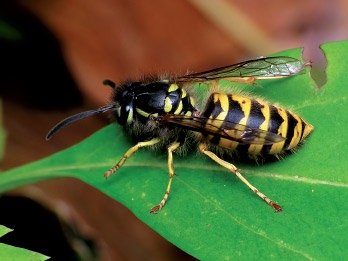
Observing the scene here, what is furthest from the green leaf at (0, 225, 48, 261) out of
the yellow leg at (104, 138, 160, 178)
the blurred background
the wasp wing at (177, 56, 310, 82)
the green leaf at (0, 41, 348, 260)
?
the blurred background

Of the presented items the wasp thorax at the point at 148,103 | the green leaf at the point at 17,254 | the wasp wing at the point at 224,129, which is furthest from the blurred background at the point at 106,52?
the green leaf at the point at 17,254

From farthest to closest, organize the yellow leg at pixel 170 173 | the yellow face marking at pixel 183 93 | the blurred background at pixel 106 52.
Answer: the blurred background at pixel 106 52 → the yellow face marking at pixel 183 93 → the yellow leg at pixel 170 173

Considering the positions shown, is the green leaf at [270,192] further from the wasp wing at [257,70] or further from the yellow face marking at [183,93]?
the yellow face marking at [183,93]

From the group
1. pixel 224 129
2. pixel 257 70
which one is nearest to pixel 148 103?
pixel 224 129

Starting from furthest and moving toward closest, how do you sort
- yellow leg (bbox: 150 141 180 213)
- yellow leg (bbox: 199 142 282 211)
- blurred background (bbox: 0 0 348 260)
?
blurred background (bbox: 0 0 348 260)
yellow leg (bbox: 150 141 180 213)
yellow leg (bbox: 199 142 282 211)

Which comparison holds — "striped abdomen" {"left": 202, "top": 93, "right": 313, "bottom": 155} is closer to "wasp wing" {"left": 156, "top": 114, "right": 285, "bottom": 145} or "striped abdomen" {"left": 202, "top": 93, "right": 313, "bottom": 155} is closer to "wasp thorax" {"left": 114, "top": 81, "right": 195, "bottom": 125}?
"wasp wing" {"left": 156, "top": 114, "right": 285, "bottom": 145}

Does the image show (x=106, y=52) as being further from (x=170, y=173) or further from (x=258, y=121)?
(x=258, y=121)

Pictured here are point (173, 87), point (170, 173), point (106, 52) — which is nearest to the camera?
point (170, 173)

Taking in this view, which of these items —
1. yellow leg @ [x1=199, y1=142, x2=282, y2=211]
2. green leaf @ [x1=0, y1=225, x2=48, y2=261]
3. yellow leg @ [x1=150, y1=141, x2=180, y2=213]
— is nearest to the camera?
green leaf @ [x1=0, y1=225, x2=48, y2=261]
